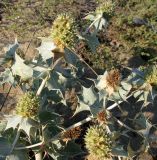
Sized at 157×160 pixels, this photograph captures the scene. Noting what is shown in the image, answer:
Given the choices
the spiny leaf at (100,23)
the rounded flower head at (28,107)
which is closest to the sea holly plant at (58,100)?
the rounded flower head at (28,107)

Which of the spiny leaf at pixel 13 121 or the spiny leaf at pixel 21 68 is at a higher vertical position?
the spiny leaf at pixel 21 68

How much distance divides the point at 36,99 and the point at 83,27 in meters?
2.07

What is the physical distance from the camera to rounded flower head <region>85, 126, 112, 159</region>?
8.98 ft

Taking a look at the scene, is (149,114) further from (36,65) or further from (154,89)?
(36,65)

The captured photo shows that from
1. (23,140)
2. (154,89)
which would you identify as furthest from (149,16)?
(23,140)

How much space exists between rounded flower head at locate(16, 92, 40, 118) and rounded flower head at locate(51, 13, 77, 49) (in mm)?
385

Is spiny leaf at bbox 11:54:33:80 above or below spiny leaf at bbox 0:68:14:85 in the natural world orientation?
above

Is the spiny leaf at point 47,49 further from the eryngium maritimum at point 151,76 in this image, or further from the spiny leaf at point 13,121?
the eryngium maritimum at point 151,76

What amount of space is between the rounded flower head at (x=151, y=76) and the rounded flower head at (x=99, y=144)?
1.69 ft

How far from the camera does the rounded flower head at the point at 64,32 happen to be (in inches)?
109

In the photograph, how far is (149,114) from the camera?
416 cm

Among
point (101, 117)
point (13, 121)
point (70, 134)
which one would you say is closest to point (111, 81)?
point (101, 117)

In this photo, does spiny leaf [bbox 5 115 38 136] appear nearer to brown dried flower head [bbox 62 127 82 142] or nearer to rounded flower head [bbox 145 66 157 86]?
brown dried flower head [bbox 62 127 82 142]

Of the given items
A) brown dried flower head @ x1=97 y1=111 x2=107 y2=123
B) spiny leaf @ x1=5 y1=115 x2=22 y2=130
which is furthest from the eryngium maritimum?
spiny leaf @ x1=5 y1=115 x2=22 y2=130
